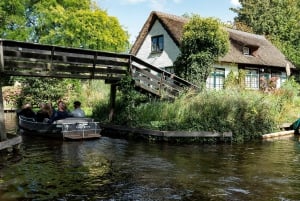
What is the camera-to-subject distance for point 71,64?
16.7 meters

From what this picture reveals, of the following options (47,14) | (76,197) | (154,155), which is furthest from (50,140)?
(47,14)

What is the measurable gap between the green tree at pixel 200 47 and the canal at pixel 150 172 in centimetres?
1282

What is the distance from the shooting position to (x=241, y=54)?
3434cm

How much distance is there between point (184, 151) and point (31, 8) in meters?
31.2

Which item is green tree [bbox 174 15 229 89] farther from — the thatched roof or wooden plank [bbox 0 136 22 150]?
wooden plank [bbox 0 136 22 150]

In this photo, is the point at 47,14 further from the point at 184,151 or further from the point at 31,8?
the point at 184,151

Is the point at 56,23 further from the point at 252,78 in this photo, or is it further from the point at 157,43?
the point at 252,78

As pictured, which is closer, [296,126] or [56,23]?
[296,126]

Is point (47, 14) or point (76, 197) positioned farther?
point (47, 14)

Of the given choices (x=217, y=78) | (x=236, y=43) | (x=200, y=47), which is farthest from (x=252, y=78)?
(x=200, y=47)

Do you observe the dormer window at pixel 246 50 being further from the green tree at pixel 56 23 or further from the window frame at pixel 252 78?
the green tree at pixel 56 23

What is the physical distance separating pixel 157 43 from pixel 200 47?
275 inches

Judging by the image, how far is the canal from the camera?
8.09m

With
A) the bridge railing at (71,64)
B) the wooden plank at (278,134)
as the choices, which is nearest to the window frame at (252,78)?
the wooden plank at (278,134)
